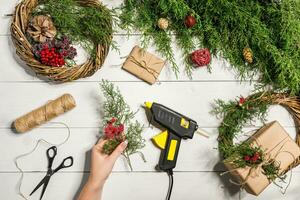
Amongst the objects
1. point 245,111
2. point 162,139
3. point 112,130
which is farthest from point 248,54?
point 112,130

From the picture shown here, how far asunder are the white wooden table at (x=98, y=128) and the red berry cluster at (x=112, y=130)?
0.41ft

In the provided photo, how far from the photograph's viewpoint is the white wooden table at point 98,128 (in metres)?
1.54

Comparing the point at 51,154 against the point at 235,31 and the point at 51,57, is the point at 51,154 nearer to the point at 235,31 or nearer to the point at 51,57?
the point at 51,57

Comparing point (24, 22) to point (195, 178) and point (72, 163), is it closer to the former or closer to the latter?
point (72, 163)

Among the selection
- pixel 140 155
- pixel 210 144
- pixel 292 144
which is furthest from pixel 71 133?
pixel 292 144

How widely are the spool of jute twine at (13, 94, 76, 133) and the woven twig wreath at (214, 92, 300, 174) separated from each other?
585 millimetres

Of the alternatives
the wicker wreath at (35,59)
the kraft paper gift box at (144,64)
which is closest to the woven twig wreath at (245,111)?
the kraft paper gift box at (144,64)

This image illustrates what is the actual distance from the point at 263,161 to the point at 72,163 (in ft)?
2.36

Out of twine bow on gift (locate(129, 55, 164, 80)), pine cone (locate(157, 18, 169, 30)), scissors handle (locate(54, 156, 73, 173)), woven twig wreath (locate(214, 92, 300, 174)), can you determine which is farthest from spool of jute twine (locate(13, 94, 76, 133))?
woven twig wreath (locate(214, 92, 300, 174))

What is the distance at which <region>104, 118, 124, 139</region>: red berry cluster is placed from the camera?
1.41 meters

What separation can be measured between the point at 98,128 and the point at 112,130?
0.15m

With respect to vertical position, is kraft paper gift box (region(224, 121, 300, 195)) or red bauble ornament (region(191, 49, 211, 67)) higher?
red bauble ornament (region(191, 49, 211, 67))

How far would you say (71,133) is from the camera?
155 cm

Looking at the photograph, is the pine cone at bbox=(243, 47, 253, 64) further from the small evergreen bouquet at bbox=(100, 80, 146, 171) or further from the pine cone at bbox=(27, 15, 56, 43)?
the pine cone at bbox=(27, 15, 56, 43)
